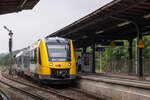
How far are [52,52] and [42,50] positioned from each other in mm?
599

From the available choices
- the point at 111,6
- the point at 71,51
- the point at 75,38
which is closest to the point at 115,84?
the point at 111,6

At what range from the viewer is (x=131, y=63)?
61.0ft

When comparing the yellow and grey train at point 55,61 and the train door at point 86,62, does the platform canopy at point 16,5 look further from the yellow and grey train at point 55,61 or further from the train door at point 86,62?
the train door at point 86,62

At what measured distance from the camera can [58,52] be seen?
13922 mm

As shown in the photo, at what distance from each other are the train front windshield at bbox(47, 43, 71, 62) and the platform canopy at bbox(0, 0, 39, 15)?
387 cm

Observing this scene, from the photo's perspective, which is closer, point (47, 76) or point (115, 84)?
point (115, 84)

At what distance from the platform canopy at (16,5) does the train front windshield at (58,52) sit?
387cm

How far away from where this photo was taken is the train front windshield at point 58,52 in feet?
44.6

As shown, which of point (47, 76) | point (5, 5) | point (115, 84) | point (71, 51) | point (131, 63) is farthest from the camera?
point (131, 63)

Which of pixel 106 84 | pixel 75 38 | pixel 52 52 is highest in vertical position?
pixel 75 38

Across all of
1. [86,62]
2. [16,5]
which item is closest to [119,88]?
[16,5]

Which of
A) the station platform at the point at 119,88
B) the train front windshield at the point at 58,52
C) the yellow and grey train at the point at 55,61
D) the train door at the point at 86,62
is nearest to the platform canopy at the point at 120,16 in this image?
the train front windshield at the point at 58,52

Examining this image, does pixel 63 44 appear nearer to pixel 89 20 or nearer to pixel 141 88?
pixel 89 20

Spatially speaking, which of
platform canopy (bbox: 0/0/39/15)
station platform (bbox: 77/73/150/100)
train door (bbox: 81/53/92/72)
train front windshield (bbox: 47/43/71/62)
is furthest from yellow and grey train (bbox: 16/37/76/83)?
train door (bbox: 81/53/92/72)
